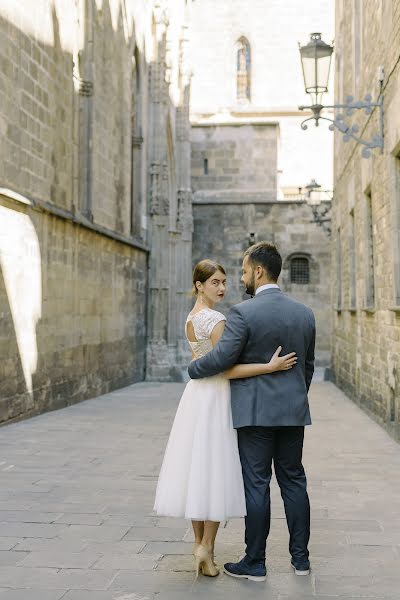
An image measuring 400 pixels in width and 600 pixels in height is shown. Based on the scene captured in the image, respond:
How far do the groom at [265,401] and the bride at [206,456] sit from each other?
0.06 meters

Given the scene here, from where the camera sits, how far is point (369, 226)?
1290cm

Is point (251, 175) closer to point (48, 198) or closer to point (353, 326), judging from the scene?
point (353, 326)

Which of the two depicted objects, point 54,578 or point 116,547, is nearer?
point 54,578

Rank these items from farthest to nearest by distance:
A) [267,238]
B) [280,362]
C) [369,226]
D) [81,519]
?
[267,238]
[369,226]
[81,519]
[280,362]

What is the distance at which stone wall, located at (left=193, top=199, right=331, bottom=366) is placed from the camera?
1054 inches

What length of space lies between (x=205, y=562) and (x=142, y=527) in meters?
1.17

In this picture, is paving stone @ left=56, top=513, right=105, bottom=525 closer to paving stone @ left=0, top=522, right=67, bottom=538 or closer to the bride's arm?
paving stone @ left=0, top=522, right=67, bottom=538

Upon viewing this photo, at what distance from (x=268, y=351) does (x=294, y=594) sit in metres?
1.15

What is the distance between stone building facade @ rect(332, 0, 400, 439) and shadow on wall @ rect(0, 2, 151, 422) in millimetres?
4742

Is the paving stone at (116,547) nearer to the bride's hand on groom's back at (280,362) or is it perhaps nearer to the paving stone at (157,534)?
the paving stone at (157,534)

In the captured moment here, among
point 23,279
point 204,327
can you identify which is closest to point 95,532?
point 204,327

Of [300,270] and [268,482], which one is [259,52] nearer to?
[300,270]

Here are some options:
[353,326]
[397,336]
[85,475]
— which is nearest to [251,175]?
[353,326]

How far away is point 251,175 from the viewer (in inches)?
1161
